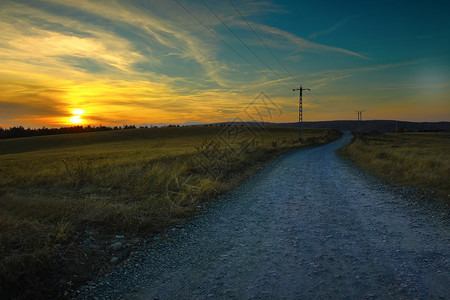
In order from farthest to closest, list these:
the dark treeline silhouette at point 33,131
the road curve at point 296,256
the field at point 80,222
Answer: the dark treeline silhouette at point 33,131, the field at point 80,222, the road curve at point 296,256

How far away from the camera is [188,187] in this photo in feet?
30.1

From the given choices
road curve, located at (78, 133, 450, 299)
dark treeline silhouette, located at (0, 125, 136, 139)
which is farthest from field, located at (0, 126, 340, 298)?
dark treeline silhouette, located at (0, 125, 136, 139)

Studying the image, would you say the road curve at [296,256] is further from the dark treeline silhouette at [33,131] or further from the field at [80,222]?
the dark treeline silhouette at [33,131]

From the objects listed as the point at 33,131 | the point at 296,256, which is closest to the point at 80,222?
the point at 296,256

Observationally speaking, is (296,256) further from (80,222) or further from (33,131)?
(33,131)

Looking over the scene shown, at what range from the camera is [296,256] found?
430 cm

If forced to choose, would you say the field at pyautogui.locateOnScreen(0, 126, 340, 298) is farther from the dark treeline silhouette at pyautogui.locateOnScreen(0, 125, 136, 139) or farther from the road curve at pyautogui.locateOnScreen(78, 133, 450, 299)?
the dark treeline silhouette at pyautogui.locateOnScreen(0, 125, 136, 139)

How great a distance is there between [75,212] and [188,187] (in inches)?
151

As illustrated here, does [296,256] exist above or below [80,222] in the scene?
below

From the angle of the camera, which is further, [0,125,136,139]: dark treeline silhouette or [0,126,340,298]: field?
[0,125,136,139]: dark treeline silhouette

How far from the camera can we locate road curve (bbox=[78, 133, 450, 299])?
3.40 meters

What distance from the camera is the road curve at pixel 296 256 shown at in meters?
3.40

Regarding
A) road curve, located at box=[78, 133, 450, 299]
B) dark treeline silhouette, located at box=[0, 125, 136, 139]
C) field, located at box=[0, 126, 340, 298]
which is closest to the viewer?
road curve, located at box=[78, 133, 450, 299]

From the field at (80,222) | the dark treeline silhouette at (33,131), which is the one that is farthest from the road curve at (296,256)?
the dark treeline silhouette at (33,131)
